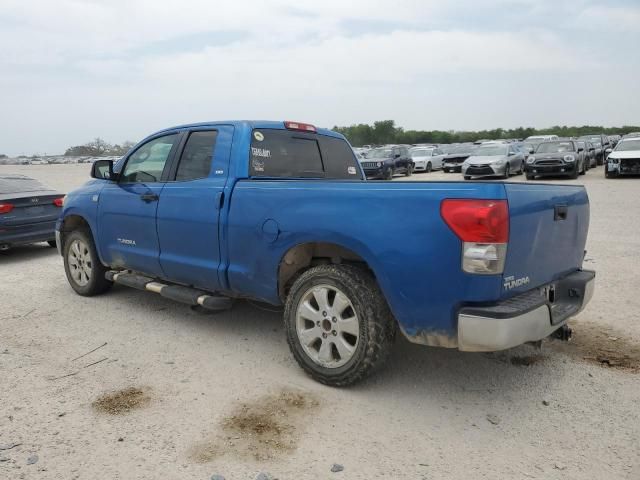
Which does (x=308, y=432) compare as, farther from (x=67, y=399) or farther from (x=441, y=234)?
(x=67, y=399)

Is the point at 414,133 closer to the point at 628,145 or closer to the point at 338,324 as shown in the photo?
the point at 628,145

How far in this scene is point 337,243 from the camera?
353 centimetres

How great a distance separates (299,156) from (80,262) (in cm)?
308

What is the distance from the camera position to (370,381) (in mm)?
3787

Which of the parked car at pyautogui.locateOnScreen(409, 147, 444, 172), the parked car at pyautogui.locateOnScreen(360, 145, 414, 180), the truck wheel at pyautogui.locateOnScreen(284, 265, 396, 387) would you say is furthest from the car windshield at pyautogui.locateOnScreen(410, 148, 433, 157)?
the truck wheel at pyautogui.locateOnScreen(284, 265, 396, 387)

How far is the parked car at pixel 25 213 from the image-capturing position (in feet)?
27.7

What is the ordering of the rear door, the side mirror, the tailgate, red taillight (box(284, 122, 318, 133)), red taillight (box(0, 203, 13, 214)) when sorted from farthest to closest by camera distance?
red taillight (box(0, 203, 13, 214)) → the side mirror → red taillight (box(284, 122, 318, 133)) → the rear door → the tailgate

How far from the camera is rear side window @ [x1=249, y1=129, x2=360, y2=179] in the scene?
4504mm

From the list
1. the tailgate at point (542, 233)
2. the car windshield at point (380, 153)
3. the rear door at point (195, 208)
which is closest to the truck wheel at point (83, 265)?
the rear door at point (195, 208)

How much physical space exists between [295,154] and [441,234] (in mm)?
2118

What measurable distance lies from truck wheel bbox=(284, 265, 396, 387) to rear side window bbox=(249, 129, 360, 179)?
121cm

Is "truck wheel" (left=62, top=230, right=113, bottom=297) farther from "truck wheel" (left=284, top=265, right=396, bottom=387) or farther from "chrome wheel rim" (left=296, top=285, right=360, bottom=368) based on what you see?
"chrome wheel rim" (left=296, top=285, right=360, bottom=368)

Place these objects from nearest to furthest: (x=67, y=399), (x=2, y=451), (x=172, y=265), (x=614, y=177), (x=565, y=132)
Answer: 1. (x=2, y=451)
2. (x=67, y=399)
3. (x=172, y=265)
4. (x=614, y=177)
5. (x=565, y=132)

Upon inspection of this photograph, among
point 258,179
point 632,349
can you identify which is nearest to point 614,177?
point 632,349
